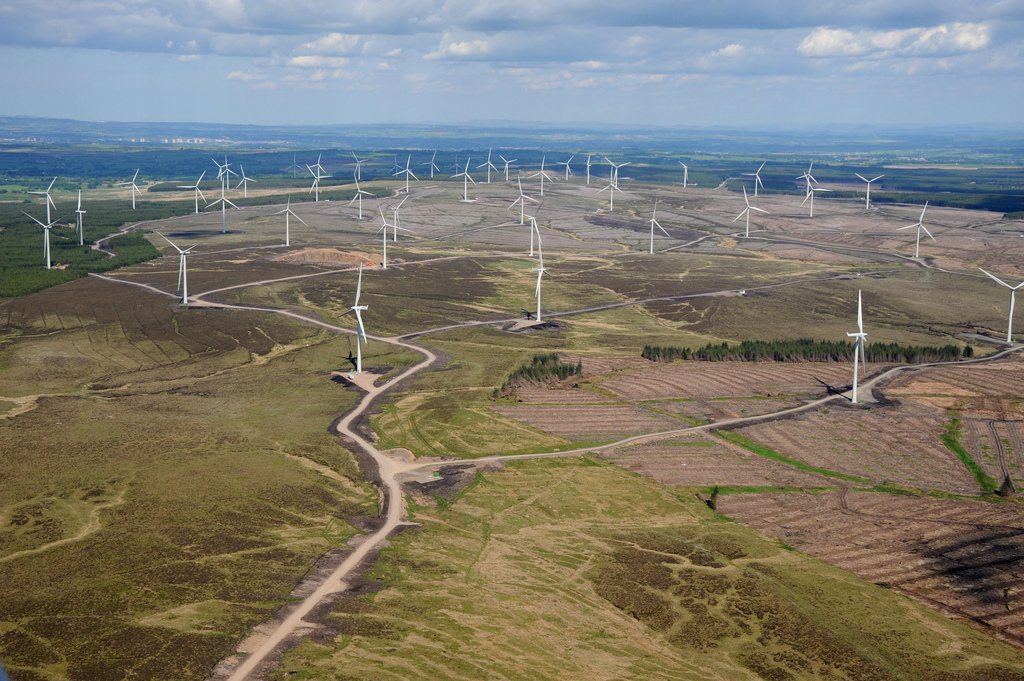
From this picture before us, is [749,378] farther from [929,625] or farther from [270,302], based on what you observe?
[270,302]

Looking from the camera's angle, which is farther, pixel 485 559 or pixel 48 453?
pixel 48 453

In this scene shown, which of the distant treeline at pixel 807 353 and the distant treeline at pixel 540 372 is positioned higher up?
the distant treeline at pixel 807 353

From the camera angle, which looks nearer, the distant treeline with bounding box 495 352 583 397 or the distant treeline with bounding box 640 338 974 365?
the distant treeline with bounding box 495 352 583 397

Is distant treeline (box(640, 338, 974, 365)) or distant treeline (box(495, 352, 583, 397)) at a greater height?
distant treeline (box(640, 338, 974, 365))

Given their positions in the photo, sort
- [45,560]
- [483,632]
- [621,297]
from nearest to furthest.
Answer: [483,632]
[45,560]
[621,297]

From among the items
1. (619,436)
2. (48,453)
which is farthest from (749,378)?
(48,453)
